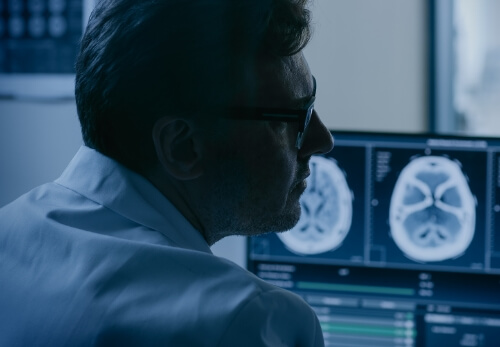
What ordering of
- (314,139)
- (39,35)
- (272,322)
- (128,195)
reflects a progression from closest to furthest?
(272,322) < (128,195) < (314,139) < (39,35)

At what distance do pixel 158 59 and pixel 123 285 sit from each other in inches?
9.4

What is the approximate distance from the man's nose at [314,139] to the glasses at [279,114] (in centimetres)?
3

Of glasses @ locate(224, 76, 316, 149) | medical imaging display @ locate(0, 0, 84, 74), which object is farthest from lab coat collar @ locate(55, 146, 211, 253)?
medical imaging display @ locate(0, 0, 84, 74)

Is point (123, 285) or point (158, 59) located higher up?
point (158, 59)

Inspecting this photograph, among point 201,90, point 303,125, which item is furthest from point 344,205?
point 201,90

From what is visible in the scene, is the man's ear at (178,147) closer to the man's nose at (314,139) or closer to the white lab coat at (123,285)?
the white lab coat at (123,285)

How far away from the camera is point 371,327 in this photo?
1162 mm

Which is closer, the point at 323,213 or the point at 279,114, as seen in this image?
the point at 279,114

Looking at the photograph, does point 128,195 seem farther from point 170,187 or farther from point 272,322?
point 272,322

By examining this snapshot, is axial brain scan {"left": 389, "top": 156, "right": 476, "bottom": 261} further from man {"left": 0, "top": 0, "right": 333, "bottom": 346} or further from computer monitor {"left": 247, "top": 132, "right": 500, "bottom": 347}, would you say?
man {"left": 0, "top": 0, "right": 333, "bottom": 346}

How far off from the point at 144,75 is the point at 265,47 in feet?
0.45

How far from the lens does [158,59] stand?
74cm

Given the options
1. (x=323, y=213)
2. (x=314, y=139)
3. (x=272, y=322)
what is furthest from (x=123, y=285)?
(x=323, y=213)

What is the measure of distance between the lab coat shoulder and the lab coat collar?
15 cm
